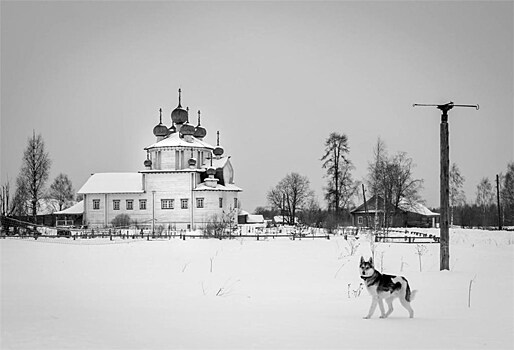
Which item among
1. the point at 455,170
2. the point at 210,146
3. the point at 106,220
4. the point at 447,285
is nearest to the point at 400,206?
the point at 455,170

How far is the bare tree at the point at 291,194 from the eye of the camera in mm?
72562

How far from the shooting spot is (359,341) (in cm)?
721

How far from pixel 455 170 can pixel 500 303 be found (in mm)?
54653

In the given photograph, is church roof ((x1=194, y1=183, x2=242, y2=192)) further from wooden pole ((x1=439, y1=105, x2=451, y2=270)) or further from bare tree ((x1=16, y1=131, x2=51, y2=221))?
wooden pole ((x1=439, y1=105, x2=451, y2=270))

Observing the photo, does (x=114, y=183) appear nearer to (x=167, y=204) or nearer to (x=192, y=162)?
(x=167, y=204)

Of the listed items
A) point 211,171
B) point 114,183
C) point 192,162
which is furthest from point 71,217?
point 211,171

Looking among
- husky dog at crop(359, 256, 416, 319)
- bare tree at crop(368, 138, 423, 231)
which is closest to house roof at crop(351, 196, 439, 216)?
bare tree at crop(368, 138, 423, 231)

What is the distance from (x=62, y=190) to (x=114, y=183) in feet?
98.1

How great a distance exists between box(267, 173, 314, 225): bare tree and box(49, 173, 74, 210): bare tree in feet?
103

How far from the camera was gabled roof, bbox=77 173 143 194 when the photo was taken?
189ft

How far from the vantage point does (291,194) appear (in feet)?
244

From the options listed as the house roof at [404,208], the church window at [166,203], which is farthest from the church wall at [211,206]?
the house roof at [404,208]

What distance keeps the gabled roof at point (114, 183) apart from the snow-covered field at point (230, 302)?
36.6m

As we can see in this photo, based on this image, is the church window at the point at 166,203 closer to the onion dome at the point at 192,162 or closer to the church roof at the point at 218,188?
the church roof at the point at 218,188
